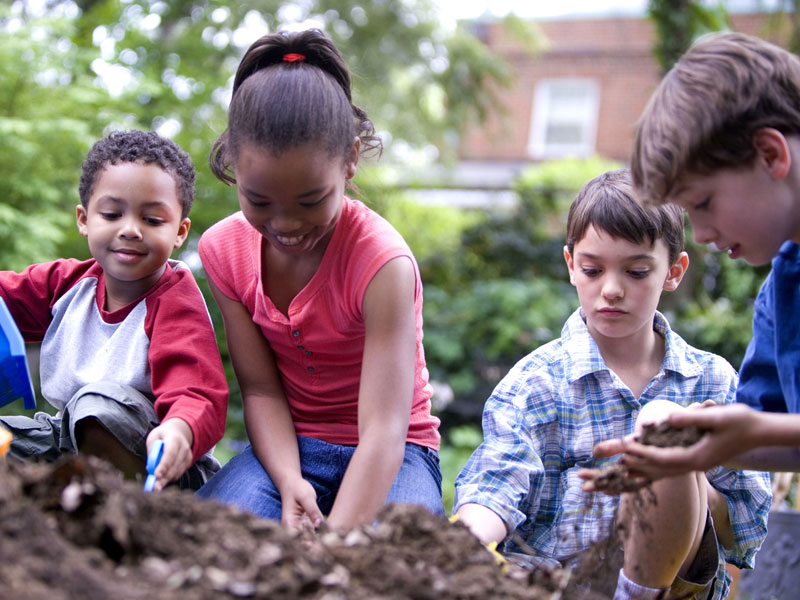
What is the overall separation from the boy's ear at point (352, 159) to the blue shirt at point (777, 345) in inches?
40.0

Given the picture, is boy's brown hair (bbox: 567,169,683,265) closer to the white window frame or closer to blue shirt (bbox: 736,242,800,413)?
blue shirt (bbox: 736,242,800,413)

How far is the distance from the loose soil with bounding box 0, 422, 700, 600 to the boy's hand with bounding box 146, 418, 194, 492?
42 cm

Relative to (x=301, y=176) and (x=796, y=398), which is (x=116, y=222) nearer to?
(x=301, y=176)

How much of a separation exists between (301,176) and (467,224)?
5.56 meters

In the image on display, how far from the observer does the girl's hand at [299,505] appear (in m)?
1.89

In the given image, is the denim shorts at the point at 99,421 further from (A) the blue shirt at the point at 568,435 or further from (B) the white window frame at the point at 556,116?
(B) the white window frame at the point at 556,116

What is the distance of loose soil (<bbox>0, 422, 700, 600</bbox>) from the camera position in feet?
3.44

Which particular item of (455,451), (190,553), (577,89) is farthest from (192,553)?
(577,89)

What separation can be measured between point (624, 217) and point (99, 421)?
4.86 ft

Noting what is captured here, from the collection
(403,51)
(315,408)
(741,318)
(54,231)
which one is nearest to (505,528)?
(315,408)

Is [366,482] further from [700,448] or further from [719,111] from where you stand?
[719,111]

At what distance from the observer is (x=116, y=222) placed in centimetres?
210

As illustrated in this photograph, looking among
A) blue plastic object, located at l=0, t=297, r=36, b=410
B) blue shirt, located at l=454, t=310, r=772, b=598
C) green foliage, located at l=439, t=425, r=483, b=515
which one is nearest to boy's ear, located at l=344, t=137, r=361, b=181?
blue shirt, located at l=454, t=310, r=772, b=598

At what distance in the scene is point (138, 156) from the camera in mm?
2137
